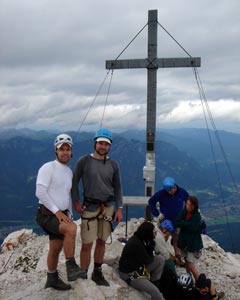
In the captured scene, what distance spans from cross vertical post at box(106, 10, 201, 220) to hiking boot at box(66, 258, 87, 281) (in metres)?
4.88

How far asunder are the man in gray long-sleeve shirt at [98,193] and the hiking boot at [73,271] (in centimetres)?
39

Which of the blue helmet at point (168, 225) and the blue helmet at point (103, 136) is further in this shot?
the blue helmet at point (168, 225)

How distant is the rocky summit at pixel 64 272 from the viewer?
6.08 meters

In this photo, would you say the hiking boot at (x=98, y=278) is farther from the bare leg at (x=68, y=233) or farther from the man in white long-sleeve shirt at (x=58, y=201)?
the bare leg at (x=68, y=233)

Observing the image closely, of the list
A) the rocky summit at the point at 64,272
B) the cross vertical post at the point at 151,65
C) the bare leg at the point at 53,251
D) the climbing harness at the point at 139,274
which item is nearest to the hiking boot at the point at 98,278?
the rocky summit at the point at 64,272

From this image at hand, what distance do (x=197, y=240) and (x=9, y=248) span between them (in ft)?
21.8

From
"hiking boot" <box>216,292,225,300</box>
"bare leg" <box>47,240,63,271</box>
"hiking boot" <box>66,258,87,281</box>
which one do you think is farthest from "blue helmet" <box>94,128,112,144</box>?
"hiking boot" <box>216,292,225,300</box>

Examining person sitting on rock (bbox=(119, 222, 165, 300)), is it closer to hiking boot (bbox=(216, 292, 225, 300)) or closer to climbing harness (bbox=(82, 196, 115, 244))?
climbing harness (bbox=(82, 196, 115, 244))

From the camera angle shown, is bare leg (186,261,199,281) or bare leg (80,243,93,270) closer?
bare leg (80,243,93,270)

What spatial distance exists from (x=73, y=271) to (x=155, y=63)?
7005 millimetres

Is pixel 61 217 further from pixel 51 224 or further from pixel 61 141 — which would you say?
pixel 61 141

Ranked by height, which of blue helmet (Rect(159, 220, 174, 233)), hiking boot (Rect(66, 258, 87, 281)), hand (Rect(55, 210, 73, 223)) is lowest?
hiking boot (Rect(66, 258, 87, 281))

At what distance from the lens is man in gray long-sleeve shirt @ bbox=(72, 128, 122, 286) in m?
6.10

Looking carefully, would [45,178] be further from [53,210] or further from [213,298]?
[213,298]
